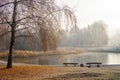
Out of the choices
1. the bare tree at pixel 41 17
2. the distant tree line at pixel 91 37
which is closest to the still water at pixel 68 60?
Answer: the bare tree at pixel 41 17

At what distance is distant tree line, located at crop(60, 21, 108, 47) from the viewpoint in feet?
237

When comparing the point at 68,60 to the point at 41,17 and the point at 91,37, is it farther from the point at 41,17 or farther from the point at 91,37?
the point at 91,37

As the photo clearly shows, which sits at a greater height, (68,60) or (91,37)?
(91,37)

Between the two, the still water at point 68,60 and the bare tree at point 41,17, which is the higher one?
the bare tree at point 41,17

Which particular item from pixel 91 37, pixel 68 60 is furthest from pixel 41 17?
pixel 91 37

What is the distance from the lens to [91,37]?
76.9m

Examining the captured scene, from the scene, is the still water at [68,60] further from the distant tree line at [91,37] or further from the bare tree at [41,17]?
the distant tree line at [91,37]

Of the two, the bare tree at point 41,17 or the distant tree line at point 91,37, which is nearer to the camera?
the bare tree at point 41,17

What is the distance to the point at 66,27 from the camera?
1550cm

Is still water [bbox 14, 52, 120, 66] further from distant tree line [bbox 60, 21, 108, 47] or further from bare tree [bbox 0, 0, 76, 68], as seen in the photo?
distant tree line [bbox 60, 21, 108, 47]

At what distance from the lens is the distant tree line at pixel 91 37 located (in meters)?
72.2

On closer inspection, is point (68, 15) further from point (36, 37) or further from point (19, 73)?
point (19, 73)

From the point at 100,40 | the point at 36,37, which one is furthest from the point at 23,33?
the point at 100,40

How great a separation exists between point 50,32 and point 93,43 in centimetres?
6125
